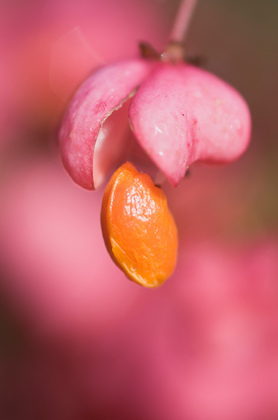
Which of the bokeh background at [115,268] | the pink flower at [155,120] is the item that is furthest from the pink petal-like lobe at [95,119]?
the bokeh background at [115,268]

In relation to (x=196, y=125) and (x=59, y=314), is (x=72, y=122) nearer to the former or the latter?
(x=196, y=125)

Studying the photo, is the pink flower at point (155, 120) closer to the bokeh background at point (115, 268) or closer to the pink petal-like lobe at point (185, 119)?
the pink petal-like lobe at point (185, 119)

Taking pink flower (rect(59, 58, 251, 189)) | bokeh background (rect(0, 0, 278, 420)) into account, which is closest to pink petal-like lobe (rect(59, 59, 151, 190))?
pink flower (rect(59, 58, 251, 189))

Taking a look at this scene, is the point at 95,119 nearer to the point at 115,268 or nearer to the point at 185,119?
the point at 185,119

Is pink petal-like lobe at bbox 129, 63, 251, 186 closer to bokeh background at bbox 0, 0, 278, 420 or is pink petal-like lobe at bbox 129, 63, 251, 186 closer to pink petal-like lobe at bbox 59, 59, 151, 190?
pink petal-like lobe at bbox 59, 59, 151, 190

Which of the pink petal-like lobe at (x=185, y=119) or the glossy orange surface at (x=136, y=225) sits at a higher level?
the pink petal-like lobe at (x=185, y=119)

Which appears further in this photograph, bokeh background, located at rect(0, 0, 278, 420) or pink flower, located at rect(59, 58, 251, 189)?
bokeh background, located at rect(0, 0, 278, 420)
